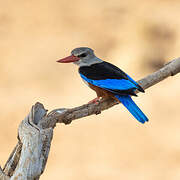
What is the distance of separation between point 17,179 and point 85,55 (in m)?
1.31

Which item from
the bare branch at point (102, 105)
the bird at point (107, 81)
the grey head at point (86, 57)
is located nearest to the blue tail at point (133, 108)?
the bird at point (107, 81)

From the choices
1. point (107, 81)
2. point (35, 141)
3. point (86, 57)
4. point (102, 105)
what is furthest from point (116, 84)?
point (35, 141)

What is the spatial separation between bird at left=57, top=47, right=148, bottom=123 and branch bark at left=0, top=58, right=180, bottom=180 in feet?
0.50

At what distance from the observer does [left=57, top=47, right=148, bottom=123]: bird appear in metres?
2.50

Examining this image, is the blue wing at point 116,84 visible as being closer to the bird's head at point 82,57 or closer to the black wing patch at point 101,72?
the black wing patch at point 101,72

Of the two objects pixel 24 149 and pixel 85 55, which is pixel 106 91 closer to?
pixel 85 55

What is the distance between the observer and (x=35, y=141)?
6.33ft

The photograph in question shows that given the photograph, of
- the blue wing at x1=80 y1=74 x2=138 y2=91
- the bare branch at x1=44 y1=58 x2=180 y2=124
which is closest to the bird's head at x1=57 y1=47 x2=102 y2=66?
the blue wing at x1=80 y1=74 x2=138 y2=91

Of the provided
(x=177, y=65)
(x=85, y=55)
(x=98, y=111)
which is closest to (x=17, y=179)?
(x=98, y=111)

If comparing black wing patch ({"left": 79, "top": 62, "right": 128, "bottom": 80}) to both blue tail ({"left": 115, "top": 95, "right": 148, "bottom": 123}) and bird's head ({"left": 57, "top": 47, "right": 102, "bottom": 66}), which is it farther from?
blue tail ({"left": 115, "top": 95, "right": 148, "bottom": 123})

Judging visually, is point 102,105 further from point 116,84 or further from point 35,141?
point 35,141

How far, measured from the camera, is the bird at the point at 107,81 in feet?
8.21

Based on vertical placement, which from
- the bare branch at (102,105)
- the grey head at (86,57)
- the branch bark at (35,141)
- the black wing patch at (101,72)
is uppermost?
the grey head at (86,57)

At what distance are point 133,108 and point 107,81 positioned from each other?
0.93 feet
